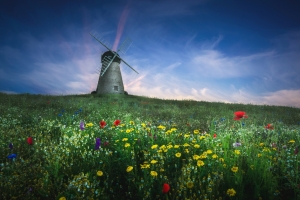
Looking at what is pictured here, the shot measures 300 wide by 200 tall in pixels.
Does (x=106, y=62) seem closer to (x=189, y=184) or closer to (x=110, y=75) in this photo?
(x=110, y=75)

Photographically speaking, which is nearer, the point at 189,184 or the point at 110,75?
the point at 189,184

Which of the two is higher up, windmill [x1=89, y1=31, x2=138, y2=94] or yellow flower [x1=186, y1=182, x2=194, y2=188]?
windmill [x1=89, y1=31, x2=138, y2=94]

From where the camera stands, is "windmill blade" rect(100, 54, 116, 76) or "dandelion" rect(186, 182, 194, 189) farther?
"windmill blade" rect(100, 54, 116, 76)

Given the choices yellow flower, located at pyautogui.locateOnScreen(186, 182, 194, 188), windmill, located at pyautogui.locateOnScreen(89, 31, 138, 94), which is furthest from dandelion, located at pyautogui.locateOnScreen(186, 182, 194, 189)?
windmill, located at pyautogui.locateOnScreen(89, 31, 138, 94)

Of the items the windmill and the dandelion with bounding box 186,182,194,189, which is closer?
the dandelion with bounding box 186,182,194,189

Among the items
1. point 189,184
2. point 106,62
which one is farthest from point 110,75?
point 189,184

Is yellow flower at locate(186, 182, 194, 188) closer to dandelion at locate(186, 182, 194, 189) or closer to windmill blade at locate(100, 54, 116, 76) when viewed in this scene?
dandelion at locate(186, 182, 194, 189)

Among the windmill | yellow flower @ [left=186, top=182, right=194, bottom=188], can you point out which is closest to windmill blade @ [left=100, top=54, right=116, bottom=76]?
the windmill

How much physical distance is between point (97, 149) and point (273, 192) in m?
2.94

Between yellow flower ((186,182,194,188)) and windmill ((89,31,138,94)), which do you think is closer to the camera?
yellow flower ((186,182,194,188))

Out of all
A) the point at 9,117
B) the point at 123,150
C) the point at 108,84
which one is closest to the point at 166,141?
the point at 123,150

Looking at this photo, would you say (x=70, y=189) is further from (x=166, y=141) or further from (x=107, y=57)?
(x=107, y=57)

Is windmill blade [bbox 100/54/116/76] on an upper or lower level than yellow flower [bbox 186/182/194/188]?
upper

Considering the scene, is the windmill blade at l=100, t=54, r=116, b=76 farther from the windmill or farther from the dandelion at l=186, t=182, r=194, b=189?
the dandelion at l=186, t=182, r=194, b=189
